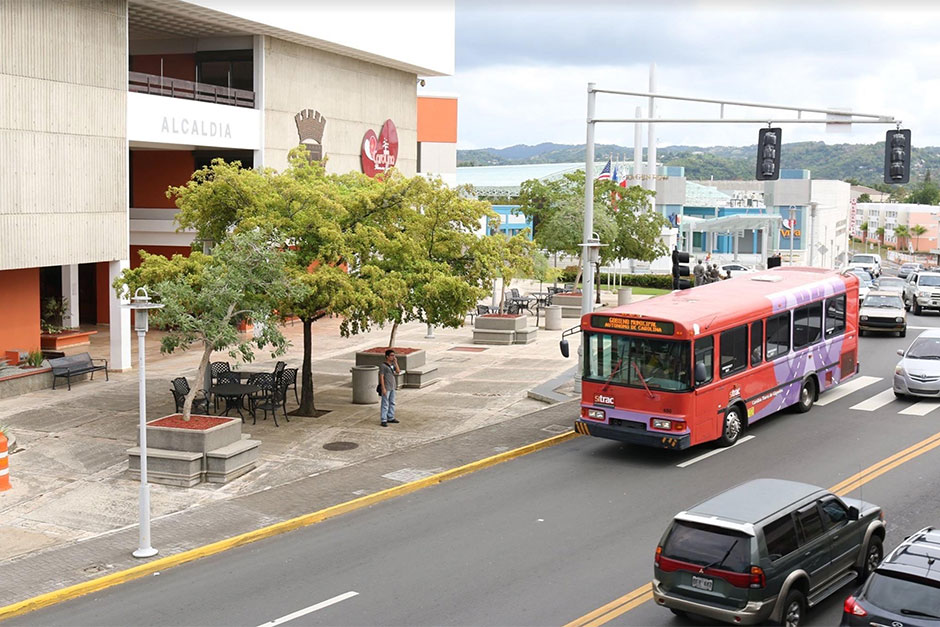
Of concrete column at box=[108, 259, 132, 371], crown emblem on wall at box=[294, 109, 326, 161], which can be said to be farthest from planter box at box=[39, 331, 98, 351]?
crown emblem on wall at box=[294, 109, 326, 161]

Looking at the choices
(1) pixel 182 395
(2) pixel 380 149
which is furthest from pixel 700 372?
(2) pixel 380 149

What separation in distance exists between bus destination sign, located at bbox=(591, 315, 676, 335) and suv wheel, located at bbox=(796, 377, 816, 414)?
20.3 feet

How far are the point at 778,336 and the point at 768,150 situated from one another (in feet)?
13.3

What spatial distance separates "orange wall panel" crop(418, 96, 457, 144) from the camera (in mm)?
61281

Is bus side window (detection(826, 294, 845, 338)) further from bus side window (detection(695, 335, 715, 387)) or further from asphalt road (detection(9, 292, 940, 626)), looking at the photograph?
bus side window (detection(695, 335, 715, 387))

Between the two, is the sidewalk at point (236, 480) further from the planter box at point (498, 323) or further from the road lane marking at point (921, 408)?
the road lane marking at point (921, 408)

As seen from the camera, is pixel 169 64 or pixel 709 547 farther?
pixel 169 64

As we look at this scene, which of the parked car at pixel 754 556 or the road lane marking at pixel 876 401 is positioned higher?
the parked car at pixel 754 556

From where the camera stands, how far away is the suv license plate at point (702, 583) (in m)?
11.0

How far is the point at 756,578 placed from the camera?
10781 mm

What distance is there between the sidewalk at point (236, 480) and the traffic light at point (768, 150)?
6949mm

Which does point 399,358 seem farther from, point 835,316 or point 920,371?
point 920,371

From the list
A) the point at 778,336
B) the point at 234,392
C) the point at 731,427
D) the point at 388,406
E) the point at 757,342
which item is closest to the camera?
the point at 731,427

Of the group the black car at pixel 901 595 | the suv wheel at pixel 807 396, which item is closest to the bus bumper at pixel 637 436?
the suv wheel at pixel 807 396
